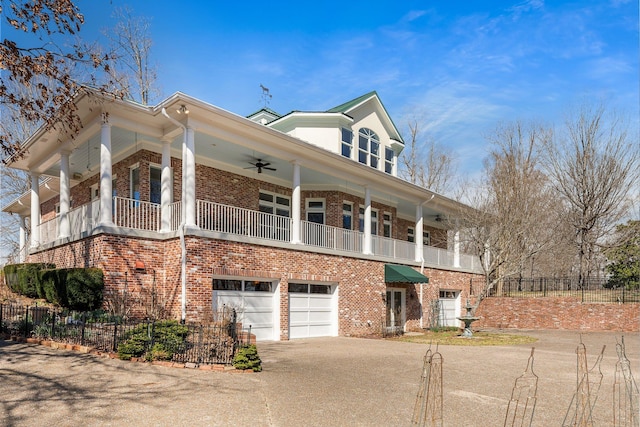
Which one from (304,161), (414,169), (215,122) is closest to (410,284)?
(304,161)

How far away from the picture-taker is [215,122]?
43.7ft

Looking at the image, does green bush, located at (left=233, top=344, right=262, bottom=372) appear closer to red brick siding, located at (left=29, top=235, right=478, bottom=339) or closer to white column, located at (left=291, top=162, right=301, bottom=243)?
red brick siding, located at (left=29, top=235, right=478, bottom=339)

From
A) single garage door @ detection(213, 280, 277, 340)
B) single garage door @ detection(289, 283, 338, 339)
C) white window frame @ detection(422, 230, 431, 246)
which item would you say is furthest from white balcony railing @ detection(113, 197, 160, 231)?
white window frame @ detection(422, 230, 431, 246)

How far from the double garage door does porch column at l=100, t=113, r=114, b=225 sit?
141 inches

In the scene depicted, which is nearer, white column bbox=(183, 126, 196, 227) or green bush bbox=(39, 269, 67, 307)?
green bush bbox=(39, 269, 67, 307)

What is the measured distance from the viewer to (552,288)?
26531 millimetres

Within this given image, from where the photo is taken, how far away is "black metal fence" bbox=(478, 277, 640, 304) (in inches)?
944

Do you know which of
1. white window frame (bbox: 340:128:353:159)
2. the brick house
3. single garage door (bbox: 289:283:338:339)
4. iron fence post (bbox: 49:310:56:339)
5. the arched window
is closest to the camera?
iron fence post (bbox: 49:310:56:339)

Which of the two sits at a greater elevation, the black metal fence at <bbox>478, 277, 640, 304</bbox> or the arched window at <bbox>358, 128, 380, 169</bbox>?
the arched window at <bbox>358, 128, 380, 169</bbox>

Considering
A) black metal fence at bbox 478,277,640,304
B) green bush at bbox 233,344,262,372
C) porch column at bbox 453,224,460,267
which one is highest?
porch column at bbox 453,224,460,267

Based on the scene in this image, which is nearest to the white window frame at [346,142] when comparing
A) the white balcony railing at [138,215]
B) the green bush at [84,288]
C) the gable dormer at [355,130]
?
the gable dormer at [355,130]

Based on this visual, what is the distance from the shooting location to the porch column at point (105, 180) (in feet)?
40.8

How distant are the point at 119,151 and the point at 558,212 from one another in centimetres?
2739

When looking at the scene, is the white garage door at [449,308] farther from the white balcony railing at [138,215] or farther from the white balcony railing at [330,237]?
the white balcony railing at [138,215]
